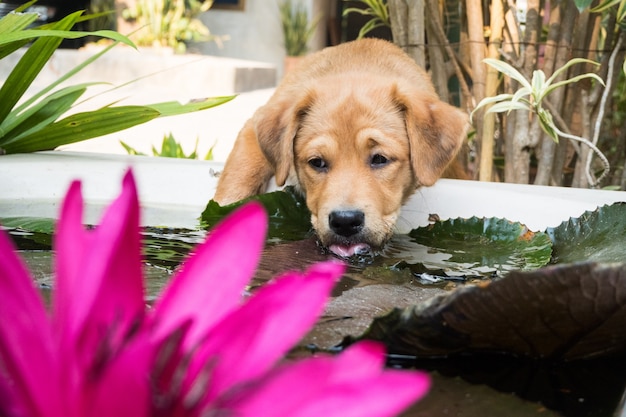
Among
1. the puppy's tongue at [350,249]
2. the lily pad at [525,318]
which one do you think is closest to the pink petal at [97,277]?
the lily pad at [525,318]

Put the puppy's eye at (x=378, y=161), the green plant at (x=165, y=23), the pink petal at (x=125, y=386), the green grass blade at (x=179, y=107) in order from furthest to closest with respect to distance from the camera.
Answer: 1. the green plant at (x=165, y=23)
2. the green grass blade at (x=179, y=107)
3. the puppy's eye at (x=378, y=161)
4. the pink petal at (x=125, y=386)

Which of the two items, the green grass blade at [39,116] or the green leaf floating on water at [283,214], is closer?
the green leaf floating on water at [283,214]

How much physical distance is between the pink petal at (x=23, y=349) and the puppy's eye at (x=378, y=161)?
2712 mm

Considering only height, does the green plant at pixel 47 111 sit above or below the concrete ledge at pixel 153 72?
above

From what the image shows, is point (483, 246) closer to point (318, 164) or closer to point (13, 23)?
point (318, 164)

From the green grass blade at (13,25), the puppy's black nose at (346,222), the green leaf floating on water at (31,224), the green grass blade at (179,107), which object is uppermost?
the green grass blade at (13,25)

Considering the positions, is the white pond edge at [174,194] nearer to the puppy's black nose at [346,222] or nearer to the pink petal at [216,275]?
the puppy's black nose at [346,222]

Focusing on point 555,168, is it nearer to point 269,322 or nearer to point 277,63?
point 269,322

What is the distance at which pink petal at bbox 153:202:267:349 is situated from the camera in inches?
16.0

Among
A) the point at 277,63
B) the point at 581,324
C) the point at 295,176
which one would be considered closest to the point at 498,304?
the point at 581,324

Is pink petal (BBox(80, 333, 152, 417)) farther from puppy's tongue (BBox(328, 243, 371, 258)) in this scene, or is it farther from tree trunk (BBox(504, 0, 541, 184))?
tree trunk (BBox(504, 0, 541, 184))

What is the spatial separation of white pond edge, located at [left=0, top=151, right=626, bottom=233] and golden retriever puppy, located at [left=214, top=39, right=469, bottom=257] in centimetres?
10

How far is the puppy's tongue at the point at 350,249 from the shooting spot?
264 centimetres

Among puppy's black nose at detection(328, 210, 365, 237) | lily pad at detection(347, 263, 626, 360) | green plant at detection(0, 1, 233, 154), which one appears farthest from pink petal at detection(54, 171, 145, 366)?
green plant at detection(0, 1, 233, 154)
